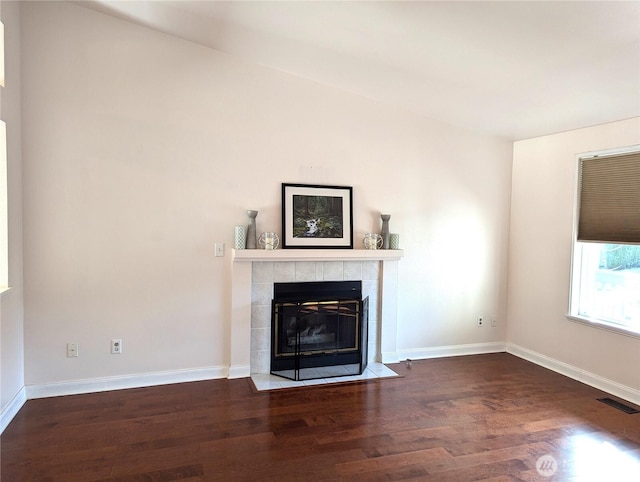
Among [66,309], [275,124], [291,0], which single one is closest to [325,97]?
[275,124]

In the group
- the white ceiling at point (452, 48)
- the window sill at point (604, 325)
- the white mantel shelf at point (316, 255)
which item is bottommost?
the window sill at point (604, 325)

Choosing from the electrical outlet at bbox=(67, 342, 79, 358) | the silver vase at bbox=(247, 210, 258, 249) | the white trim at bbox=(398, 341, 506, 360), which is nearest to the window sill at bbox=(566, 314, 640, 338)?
the white trim at bbox=(398, 341, 506, 360)

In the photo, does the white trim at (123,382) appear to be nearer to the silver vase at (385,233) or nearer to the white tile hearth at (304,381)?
the white tile hearth at (304,381)

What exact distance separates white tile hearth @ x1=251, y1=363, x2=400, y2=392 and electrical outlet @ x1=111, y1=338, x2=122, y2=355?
43.2 inches

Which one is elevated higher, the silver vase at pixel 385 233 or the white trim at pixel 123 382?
the silver vase at pixel 385 233

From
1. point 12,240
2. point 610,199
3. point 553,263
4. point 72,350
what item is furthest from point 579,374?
point 12,240

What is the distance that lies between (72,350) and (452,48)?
353 centimetres

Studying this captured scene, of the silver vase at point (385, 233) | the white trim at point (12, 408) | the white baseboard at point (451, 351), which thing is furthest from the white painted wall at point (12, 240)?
the white baseboard at point (451, 351)

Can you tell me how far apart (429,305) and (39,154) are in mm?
3644

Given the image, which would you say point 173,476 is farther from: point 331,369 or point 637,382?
point 637,382

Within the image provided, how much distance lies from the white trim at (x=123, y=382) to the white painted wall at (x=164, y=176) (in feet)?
0.16

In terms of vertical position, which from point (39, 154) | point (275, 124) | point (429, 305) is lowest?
point (429, 305)

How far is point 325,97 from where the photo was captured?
3.91 meters

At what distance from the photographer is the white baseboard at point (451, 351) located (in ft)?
14.1
